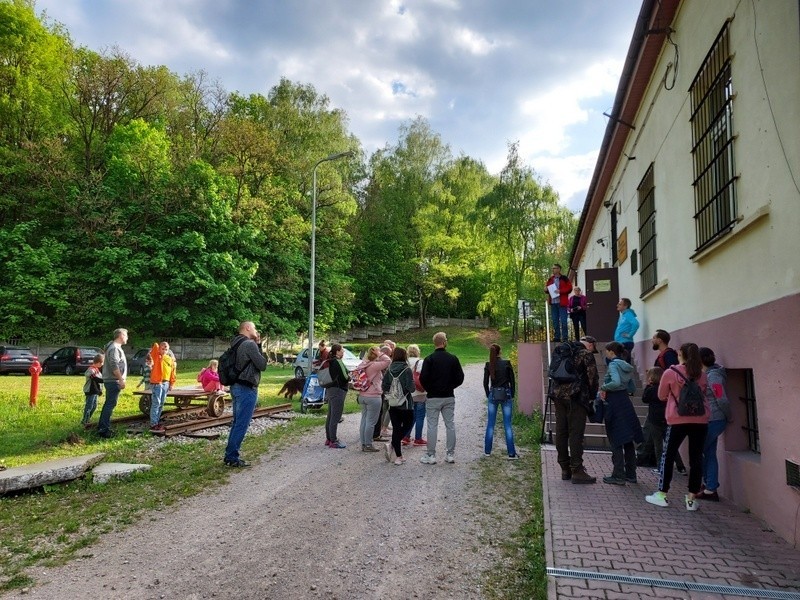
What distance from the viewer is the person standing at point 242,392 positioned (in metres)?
7.35

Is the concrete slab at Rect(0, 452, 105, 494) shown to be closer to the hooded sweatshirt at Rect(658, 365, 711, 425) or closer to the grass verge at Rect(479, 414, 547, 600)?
the grass verge at Rect(479, 414, 547, 600)

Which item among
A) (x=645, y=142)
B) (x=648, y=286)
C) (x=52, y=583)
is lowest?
(x=52, y=583)

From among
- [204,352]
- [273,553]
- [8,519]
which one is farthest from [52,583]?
[204,352]

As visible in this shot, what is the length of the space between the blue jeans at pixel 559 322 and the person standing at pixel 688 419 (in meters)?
7.32

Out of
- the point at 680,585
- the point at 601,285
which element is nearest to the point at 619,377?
the point at 680,585

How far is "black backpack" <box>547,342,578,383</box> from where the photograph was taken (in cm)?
672

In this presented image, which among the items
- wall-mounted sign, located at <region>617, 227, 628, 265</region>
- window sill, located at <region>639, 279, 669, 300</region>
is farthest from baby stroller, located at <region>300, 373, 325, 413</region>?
wall-mounted sign, located at <region>617, 227, 628, 265</region>

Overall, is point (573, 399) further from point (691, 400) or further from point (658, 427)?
point (691, 400)

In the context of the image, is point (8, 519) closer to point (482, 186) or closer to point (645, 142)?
point (645, 142)

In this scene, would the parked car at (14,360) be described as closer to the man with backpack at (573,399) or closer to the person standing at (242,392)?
the person standing at (242,392)

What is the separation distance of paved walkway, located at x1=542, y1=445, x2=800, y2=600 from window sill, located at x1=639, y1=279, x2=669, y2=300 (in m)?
3.24

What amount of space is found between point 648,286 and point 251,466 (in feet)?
23.2

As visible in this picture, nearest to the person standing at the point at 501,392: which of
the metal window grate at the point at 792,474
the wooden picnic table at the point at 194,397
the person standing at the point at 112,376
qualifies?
the metal window grate at the point at 792,474

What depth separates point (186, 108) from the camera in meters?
34.8
